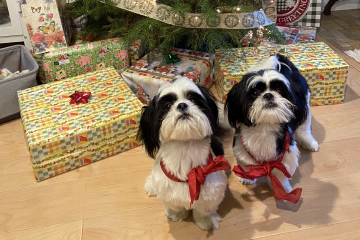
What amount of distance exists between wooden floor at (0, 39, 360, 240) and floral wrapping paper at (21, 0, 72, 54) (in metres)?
0.63

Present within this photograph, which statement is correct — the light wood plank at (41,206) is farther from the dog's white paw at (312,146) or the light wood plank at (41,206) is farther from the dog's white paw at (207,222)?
the dog's white paw at (312,146)

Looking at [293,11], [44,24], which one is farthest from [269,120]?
[293,11]

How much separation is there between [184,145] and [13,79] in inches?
46.4

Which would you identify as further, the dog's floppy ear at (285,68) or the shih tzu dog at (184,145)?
the dog's floppy ear at (285,68)

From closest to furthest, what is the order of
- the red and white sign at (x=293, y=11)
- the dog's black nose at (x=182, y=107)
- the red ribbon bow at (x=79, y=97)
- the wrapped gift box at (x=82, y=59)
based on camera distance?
the dog's black nose at (x=182, y=107)
the red ribbon bow at (x=79, y=97)
the wrapped gift box at (x=82, y=59)
the red and white sign at (x=293, y=11)

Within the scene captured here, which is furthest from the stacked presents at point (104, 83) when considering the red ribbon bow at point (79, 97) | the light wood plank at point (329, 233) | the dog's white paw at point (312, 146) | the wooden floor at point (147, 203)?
the light wood plank at point (329, 233)

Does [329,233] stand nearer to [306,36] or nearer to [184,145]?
[184,145]

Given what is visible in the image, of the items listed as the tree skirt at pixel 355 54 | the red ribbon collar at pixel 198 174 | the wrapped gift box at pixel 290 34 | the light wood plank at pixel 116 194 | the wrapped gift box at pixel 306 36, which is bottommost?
the light wood plank at pixel 116 194

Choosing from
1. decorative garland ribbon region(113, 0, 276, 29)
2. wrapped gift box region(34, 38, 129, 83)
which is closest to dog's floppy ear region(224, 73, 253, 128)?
decorative garland ribbon region(113, 0, 276, 29)

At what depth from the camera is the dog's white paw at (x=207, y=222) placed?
1214mm

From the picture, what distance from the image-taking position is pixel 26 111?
5.28ft

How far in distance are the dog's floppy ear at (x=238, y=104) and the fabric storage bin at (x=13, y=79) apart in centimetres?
118

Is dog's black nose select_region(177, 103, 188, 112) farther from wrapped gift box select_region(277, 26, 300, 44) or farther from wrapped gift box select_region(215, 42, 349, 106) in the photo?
wrapped gift box select_region(277, 26, 300, 44)

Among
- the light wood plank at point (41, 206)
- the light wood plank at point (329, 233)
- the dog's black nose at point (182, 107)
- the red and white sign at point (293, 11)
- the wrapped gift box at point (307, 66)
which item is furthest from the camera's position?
the red and white sign at point (293, 11)
